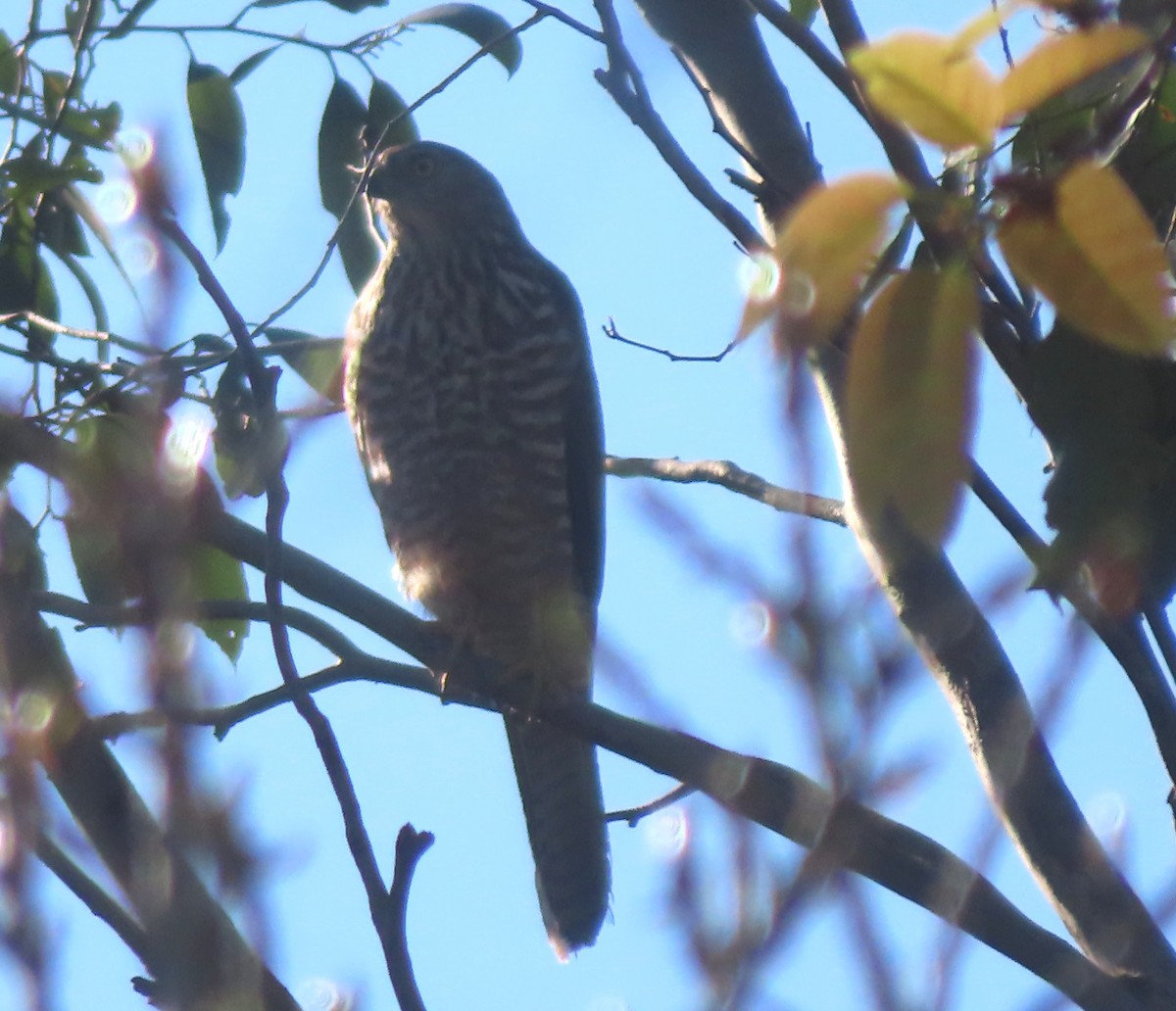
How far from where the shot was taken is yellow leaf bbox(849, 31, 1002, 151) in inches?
34.7

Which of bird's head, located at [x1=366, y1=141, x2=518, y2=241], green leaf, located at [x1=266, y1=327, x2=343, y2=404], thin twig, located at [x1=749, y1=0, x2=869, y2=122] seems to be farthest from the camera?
bird's head, located at [x1=366, y1=141, x2=518, y2=241]

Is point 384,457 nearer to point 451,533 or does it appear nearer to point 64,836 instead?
point 451,533

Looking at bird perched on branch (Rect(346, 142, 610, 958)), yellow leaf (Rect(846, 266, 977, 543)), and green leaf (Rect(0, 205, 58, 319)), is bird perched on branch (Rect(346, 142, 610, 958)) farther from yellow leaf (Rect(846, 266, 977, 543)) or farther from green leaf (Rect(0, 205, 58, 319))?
yellow leaf (Rect(846, 266, 977, 543))

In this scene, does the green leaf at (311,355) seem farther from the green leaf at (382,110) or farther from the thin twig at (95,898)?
the thin twig at (95,898)

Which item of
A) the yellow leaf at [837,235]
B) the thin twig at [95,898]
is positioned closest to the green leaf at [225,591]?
the thin twig at [95,898]

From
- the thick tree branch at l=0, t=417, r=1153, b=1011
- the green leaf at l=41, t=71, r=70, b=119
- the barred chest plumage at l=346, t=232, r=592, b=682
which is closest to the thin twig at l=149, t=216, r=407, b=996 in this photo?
the thick tree branch at l=0, t=417, r=1153, b=1011

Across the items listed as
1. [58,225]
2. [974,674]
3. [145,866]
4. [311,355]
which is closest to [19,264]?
[58,225]

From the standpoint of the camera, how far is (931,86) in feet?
2.91

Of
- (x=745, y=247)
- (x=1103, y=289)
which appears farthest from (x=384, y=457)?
(x=1103, y=289)

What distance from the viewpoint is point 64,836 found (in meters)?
1.07

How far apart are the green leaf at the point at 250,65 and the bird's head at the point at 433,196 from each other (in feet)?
4.12

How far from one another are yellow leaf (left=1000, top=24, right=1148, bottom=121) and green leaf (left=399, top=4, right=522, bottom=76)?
92.6 inches

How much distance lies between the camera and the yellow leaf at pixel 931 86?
88 cm

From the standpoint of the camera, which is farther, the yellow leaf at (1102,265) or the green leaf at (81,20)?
the green leaf at (81,20)
